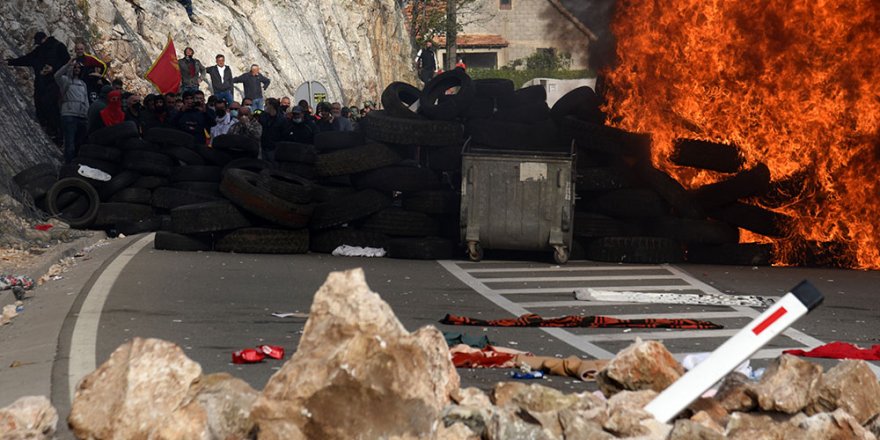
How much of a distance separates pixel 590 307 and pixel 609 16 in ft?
30.8

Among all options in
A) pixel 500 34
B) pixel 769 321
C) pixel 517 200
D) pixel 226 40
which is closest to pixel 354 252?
pixel 517 200

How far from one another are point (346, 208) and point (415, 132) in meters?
1.74

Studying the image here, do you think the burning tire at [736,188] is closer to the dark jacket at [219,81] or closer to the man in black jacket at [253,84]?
the dark jacket at [219,81]

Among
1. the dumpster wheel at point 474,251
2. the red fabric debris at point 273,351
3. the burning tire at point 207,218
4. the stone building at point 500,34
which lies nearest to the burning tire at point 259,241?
the burning tire at point 207,218

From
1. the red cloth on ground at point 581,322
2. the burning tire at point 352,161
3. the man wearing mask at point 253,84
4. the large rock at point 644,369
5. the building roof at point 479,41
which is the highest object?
the building roof at point 479,41

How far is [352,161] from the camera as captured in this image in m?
19.4

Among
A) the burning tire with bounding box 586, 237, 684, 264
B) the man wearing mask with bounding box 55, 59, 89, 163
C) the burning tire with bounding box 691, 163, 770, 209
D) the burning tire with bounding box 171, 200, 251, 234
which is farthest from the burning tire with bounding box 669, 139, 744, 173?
the man wearing mask with bounding box 55, 59, 89, 163

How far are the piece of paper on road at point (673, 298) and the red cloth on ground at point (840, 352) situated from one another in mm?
3184

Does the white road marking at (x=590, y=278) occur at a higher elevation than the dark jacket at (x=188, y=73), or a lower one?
lower

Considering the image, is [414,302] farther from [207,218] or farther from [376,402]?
[376,402]

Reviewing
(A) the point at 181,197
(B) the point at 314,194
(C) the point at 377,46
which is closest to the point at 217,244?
→ (B) the point at 314,194

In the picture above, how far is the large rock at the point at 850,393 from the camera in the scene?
6.71m

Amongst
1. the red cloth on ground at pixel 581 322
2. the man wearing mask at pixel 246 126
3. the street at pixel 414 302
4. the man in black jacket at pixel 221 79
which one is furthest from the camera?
the man in black jacket at pixel 221 79

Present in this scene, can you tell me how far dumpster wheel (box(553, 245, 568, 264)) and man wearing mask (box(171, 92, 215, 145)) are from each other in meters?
8.54
